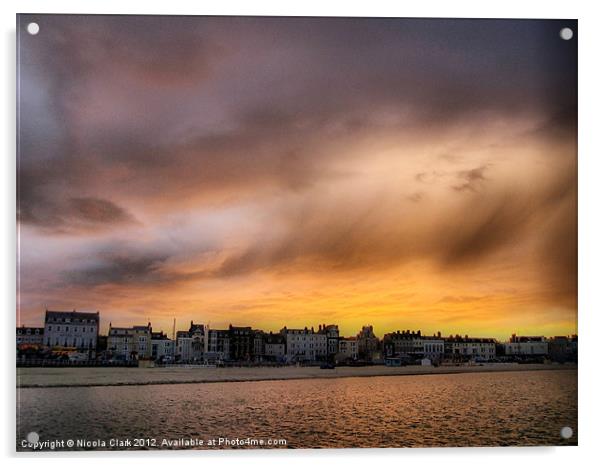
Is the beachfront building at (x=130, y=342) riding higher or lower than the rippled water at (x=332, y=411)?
higher

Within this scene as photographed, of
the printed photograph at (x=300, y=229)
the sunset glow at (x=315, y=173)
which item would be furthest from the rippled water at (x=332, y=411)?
the sunset glow at (x=315, y=173)

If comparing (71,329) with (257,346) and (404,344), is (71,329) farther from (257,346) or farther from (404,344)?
(404,344)

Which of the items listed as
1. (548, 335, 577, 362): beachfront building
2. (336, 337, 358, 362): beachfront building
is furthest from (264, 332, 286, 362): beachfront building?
(548, 335, 577, 362): beachfront building

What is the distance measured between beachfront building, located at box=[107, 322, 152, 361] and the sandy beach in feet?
0.30

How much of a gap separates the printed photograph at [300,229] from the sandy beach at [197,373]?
1 cm

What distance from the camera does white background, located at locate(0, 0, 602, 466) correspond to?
404 centimetres

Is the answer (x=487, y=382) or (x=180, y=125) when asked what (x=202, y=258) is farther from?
(x=487, y=382)

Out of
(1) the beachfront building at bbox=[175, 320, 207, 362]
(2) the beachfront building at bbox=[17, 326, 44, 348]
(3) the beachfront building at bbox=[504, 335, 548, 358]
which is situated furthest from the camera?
(3) the beachfront building at bbox=[504, 335, 548, 358]

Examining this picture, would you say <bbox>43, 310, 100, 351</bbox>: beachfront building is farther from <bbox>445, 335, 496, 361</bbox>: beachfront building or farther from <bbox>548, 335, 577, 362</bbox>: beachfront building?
<bbox>548, 335, 577, 362</bbox>: beachfront building

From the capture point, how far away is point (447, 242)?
429 centimetres

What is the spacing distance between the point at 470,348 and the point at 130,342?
6.41 ft

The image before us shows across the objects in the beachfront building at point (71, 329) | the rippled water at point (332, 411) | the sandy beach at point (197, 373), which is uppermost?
the beachfront building at point (71, 329)
